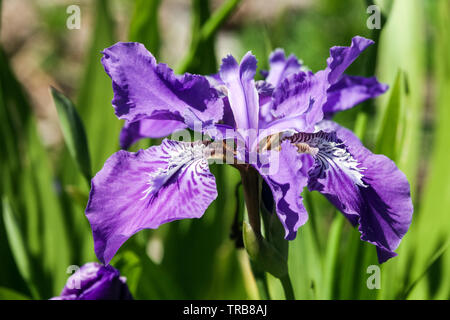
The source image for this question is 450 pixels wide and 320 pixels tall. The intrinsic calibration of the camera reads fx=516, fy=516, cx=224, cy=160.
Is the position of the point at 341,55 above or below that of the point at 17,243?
above

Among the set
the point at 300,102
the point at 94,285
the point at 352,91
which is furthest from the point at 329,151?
the point at 94,285

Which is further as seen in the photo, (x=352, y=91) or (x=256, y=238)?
(x=352, y=91)

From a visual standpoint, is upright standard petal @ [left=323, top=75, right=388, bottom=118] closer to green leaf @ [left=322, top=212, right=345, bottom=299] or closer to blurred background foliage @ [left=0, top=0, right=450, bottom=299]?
blurred background foliage @ [left=0, top=0, right=450, bottom=299]

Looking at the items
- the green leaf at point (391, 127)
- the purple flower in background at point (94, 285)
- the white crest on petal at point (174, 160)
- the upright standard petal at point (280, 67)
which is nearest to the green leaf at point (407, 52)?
the green leaf at point (391, 127)

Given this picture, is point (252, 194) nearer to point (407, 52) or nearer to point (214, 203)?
point (214, 203)

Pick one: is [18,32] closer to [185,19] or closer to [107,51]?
[185,19]

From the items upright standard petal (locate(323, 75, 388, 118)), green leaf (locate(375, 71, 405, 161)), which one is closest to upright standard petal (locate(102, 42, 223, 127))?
upright standard petal (locate(323, 75, 388, 118))

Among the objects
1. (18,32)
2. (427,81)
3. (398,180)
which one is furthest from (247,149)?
(18,32)
